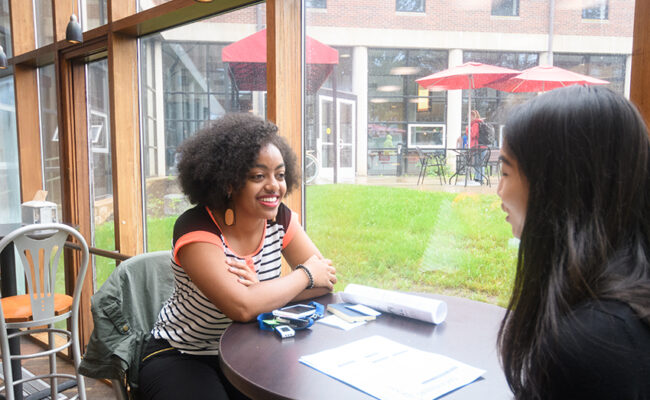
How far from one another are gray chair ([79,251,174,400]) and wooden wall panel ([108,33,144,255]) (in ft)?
4.68

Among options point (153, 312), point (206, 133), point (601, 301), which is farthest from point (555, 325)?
point (153, 312)

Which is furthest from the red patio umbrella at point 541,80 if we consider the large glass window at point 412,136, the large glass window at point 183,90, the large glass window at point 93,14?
the large glass window at point 93,14

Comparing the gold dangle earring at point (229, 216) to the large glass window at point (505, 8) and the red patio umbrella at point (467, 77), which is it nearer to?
the red patio umbrella at point (467, 77)

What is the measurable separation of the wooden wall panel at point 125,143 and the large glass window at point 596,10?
2569mm

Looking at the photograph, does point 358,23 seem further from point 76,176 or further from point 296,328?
point 76,176

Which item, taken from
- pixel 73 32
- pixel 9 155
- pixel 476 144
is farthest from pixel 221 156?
pixel 9 155

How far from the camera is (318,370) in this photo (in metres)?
1.06

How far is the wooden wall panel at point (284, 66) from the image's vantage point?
2.15 metres

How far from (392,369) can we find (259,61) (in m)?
1.75

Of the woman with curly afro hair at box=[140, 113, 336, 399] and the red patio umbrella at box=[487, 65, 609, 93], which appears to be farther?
the red patio umbrella at box=[487, 65, 609, 93]

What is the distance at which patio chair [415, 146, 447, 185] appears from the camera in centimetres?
199

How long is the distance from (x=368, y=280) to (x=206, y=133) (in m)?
0.98

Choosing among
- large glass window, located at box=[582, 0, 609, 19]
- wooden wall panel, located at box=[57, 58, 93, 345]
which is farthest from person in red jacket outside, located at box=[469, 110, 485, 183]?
wooden wall panel, located at box=[57, 58, 93, 345]

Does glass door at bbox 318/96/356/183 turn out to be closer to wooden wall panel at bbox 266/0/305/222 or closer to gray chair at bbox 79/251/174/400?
→ wooden wall panel at bbox 266/0/305/222
